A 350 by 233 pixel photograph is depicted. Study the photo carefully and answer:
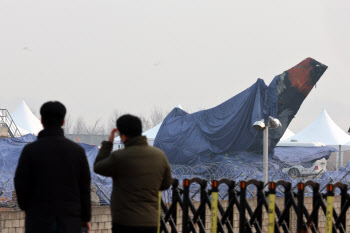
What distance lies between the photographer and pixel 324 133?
1885 inches

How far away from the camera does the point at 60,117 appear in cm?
489

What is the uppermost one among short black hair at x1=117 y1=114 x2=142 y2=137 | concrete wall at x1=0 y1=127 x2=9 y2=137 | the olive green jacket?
concrete wall at x1=0 y1=127 x2=9 y2=137

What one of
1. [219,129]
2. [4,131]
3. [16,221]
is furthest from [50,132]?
[4,131]

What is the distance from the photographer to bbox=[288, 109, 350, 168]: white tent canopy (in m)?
46.5

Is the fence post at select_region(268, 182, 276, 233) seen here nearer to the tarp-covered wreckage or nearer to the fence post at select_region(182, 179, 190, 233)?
the fence post at select_region(182, 179, 190, 233)

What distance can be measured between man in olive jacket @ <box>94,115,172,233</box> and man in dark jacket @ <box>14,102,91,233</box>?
18.6 inches

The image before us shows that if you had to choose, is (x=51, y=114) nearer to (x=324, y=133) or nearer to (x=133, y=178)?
(x=133, y=178)

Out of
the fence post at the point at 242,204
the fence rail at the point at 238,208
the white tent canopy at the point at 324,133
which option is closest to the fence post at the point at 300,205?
the fence rail at the point at 238,208

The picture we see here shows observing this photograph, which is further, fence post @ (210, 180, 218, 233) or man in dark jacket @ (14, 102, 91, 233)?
fence post @ (210, 180, 218, 233)

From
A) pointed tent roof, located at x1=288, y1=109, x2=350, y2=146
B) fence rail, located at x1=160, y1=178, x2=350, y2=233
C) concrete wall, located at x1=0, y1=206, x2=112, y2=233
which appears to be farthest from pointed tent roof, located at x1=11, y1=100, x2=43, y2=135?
fence rail, located at x1=160, y1=178, x2=350, y2=233

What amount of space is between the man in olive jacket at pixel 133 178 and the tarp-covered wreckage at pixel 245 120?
23.4 metres

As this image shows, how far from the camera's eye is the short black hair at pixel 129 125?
17.6 feet

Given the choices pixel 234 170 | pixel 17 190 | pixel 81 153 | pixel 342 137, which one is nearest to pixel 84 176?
pixel 81 153

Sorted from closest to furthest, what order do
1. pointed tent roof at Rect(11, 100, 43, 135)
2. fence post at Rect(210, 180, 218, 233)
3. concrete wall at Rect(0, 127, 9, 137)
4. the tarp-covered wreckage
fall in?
1. fence post at Rect(210, 180, 218, 233)
2. the tarp-covered wreckage
3. concrete wall at Rect(0, 127, 9, 137)
4. pointed tent roof at Rect(11, 100, 43, 135)
